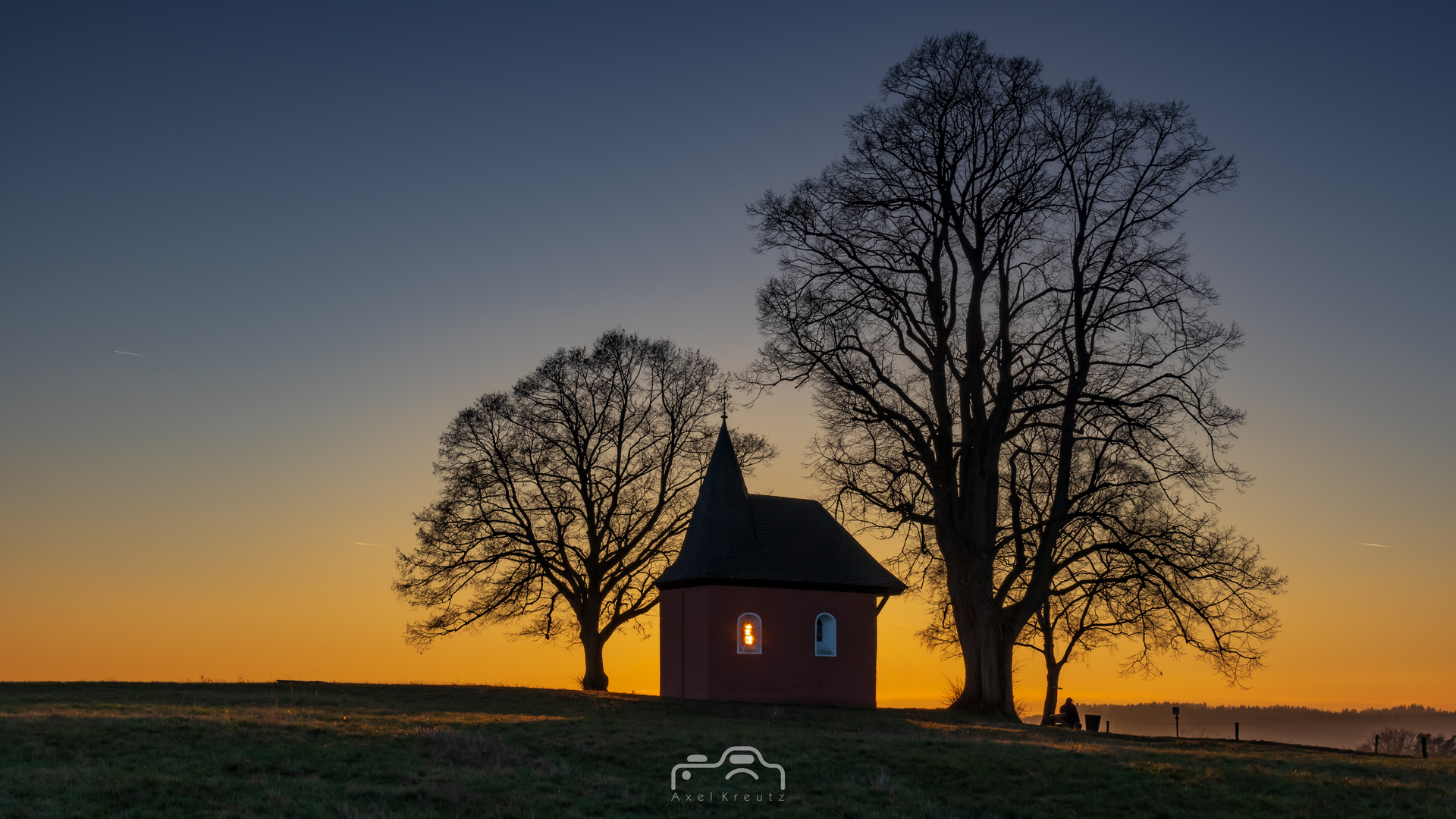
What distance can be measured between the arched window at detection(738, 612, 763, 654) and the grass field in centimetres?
817

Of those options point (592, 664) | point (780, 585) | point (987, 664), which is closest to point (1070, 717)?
point (987, 664)

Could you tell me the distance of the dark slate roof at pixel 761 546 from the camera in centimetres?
3209

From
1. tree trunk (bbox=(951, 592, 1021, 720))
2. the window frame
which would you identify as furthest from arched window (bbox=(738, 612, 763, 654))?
tree trunk (bbox=(951, 592, 1021, 720))

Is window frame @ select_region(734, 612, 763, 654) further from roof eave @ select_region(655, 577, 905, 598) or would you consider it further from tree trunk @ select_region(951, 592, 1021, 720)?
tree trunk @ select_region(951, 592, 1021, 720)

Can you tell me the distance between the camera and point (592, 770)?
1772 centimetres

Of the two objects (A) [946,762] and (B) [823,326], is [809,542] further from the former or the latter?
(A) [946,762]

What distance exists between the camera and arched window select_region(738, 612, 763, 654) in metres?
31.6

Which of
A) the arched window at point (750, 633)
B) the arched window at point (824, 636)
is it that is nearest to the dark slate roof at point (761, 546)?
the arched window at point (824, 636)

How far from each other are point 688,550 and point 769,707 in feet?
20.0

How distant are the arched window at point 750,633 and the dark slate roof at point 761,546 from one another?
100 cm

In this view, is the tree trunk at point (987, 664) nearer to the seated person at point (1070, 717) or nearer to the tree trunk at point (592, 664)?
the seated person at point (1070, 717)

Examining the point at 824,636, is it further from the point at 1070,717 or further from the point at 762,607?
the point at 1070,717

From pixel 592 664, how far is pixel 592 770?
65.1 ft

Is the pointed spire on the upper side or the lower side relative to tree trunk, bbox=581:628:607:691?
upper
